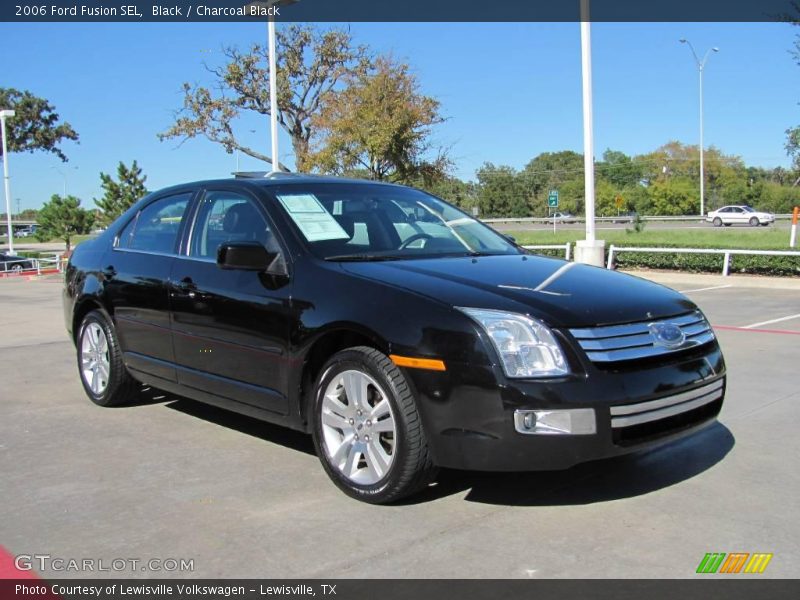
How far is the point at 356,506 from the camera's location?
3.80 m

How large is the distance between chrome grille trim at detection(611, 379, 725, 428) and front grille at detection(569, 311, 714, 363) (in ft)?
0.70

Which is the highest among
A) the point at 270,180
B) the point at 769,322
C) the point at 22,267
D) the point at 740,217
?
the point at 740,217

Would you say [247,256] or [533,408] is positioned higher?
[247,256]

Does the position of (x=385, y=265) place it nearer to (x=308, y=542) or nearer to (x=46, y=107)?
(x=308, y=542)

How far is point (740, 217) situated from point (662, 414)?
50.1 metres

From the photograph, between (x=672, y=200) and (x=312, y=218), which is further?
(x=672, y=200)

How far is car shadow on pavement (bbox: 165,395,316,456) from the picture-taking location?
4934 mm

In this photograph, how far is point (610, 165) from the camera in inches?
4222

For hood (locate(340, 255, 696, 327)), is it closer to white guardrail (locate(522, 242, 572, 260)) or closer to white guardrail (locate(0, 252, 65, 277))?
white guardrail (locate(522, 242, 572, 260))

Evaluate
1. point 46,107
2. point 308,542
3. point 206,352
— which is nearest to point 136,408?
point 206,352

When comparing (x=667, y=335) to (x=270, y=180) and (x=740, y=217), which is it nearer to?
(x=270, y=180)


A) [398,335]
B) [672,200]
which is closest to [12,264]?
[398,335]

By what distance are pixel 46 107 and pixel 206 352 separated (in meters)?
50.6

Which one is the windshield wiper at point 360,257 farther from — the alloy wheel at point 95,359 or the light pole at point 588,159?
the light pole at point 588,159
